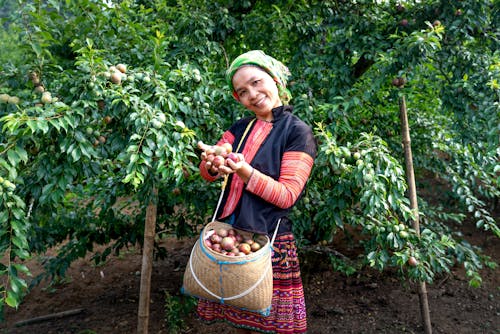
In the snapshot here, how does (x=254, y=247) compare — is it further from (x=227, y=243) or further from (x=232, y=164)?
(x=232, y=164)

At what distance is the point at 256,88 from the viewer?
1812 mm

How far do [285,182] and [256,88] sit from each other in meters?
0.46

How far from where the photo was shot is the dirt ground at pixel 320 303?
10.8ft

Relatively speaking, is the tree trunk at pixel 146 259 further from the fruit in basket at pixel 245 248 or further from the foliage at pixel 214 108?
the fruit in basket at pixel 245 248

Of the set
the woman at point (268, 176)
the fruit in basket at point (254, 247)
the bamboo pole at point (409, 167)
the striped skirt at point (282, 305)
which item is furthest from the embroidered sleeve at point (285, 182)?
the bamboo pole at point (409, 167)

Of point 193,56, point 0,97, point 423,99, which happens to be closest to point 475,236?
point 423,99

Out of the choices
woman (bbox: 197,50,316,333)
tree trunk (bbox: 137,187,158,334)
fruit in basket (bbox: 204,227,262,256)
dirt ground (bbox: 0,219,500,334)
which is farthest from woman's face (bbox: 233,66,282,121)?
dirt ground (bbox: 0,219,500,334)

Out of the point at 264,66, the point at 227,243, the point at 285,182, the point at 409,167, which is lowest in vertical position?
the point at 227,243

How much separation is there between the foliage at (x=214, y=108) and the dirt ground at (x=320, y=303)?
2.32 feet

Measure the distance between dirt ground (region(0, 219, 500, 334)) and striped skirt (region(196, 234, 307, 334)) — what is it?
1.43m

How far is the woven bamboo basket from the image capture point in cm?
155

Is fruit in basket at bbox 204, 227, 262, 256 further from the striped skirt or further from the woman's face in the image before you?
the woman's face

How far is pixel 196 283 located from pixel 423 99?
2.50 meters

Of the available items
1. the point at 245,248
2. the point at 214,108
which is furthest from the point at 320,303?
the point at 245,248
